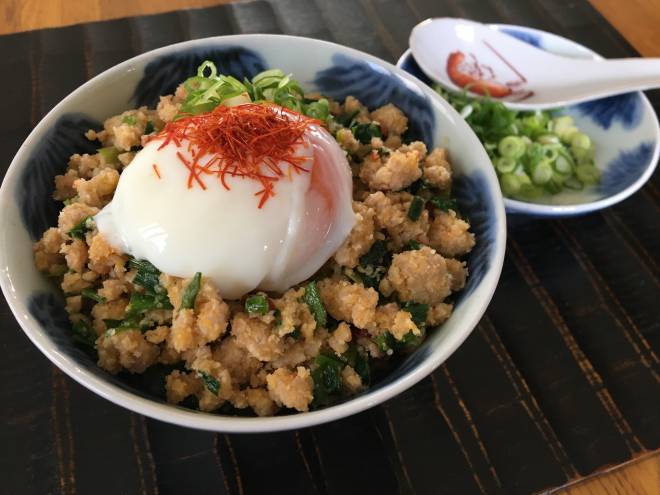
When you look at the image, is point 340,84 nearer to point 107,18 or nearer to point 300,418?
point 300,418

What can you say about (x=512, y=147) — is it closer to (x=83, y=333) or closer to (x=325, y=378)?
(x=325, y=378)

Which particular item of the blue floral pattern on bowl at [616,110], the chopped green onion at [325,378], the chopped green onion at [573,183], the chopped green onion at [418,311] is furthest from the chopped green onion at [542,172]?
the chopped green onion at [325,378]

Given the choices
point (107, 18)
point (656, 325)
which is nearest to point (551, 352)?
point (656, 325)

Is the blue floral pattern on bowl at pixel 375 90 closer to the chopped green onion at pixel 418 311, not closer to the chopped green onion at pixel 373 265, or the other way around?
the chopped green onion at pixel 373 265

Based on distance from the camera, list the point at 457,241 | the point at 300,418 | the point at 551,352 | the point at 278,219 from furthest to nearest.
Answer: the point at 551,352, the point at 457,241, the point at 278,219, the point at 300,418

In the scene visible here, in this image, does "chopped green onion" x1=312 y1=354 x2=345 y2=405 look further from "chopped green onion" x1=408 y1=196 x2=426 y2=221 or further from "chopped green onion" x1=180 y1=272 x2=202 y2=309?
"chopped green onion" x1=408 y1=196 x2=426 y2=221

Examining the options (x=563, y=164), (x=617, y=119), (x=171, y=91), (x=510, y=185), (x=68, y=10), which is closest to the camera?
(x=171, y=91)

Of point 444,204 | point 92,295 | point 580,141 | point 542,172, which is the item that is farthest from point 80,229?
point 580,141
